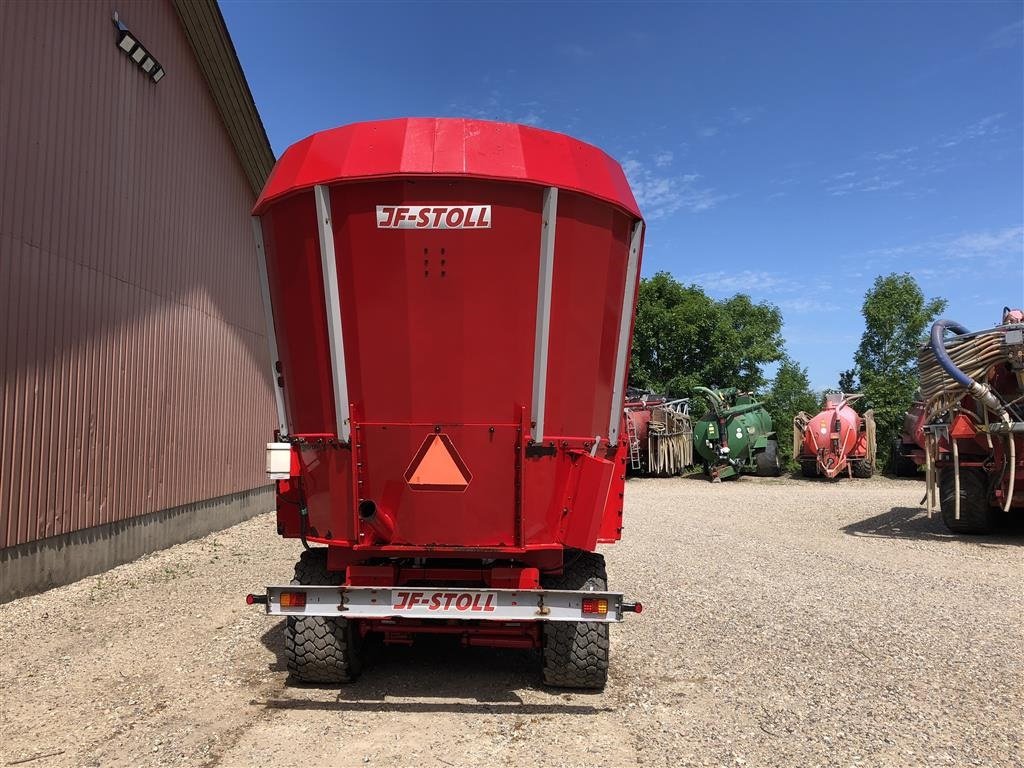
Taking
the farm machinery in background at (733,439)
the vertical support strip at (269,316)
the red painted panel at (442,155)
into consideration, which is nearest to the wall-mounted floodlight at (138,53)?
the vertical support strip at (269,316)

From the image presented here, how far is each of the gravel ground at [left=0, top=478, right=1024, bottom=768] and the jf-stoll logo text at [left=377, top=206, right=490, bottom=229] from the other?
2873 millimetres

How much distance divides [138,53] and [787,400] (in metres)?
28.8

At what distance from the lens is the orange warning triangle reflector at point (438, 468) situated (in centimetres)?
423

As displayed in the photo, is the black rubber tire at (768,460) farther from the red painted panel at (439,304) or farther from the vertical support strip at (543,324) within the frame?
the red painted panel at (439,304)

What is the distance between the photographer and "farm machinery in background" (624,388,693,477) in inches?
931

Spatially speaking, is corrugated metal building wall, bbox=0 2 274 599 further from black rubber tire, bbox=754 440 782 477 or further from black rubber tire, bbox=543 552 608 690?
black rubber tire, bbox=754 440 782 477

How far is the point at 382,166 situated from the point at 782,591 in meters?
6.17

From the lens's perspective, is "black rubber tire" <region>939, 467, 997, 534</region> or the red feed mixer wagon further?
"black rubber tire" <region>939, 467, 997, 534</region>

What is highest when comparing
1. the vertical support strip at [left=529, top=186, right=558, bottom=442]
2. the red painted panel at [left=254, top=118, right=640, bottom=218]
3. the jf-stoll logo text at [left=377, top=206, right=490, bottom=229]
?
the red painted panel at [left=254, top=118, right=640, bottom=218]

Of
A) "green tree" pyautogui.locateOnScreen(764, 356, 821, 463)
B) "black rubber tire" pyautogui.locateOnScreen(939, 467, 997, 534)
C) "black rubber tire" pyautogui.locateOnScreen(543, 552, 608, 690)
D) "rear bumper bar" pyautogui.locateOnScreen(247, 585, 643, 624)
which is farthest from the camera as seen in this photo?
"green tree" pyautogui.locateOnScreen(764, 356, 821, 463)

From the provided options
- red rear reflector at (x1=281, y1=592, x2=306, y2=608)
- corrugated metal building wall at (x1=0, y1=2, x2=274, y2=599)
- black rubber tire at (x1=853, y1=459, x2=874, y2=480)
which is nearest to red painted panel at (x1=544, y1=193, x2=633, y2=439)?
red rear reflector at (x1=281, y1=592, x2=306, y2=608)

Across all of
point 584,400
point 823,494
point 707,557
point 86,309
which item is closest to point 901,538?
point 707,557

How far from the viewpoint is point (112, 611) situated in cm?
684

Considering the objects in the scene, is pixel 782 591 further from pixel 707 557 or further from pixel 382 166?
pixel 382 166
